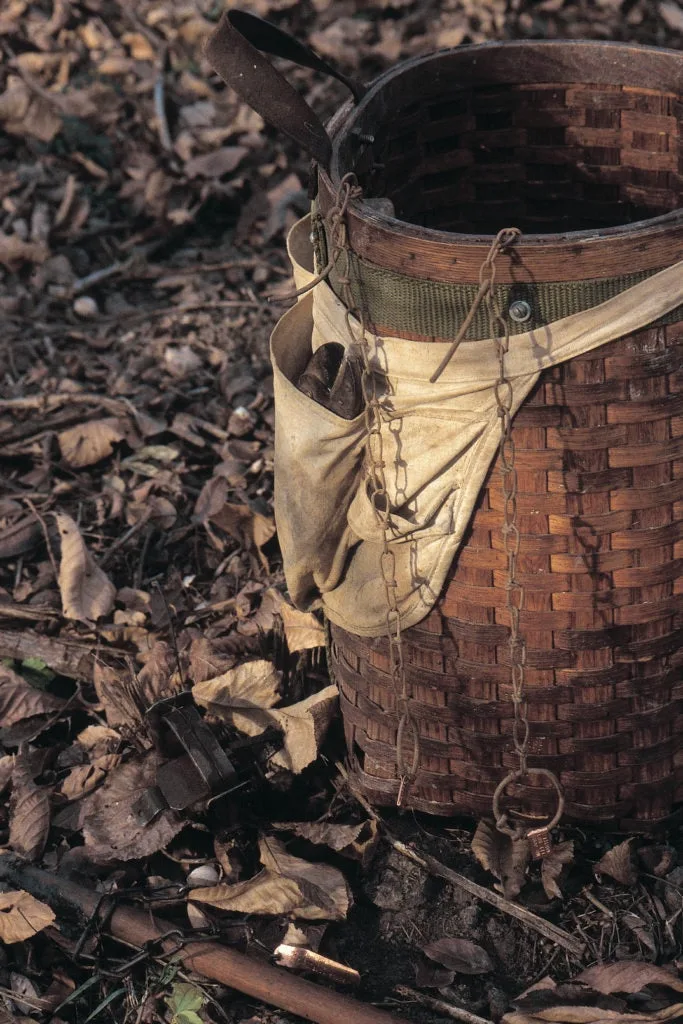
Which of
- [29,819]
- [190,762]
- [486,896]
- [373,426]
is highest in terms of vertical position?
[373,426]

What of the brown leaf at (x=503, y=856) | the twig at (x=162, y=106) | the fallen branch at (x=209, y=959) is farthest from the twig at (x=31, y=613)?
the twig at (x=162, y=106)

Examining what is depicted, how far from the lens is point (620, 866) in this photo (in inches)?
92.5

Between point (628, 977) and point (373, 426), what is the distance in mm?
996

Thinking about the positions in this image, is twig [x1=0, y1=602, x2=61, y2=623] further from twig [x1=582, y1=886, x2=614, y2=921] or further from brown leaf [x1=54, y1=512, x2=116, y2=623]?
twig [x1=582, y1=886, x2=614, y2=921]

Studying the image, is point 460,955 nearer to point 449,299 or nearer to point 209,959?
point 209,959

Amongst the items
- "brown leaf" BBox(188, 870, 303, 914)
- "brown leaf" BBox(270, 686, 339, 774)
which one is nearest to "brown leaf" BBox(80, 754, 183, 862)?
"brown leaf" BBox(188, 870, 303, 914)

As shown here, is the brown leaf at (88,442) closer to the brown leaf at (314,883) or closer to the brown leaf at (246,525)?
the brown leaf at (246,525)

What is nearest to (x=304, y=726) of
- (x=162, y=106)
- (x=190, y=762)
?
(x=190, y=762)

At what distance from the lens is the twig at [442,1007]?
84.4 inches

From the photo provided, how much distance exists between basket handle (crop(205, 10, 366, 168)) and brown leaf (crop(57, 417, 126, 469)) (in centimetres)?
137

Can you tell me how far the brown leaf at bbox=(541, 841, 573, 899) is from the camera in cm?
233

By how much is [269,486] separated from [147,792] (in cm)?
97

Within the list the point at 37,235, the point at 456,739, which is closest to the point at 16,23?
the point at 37,235

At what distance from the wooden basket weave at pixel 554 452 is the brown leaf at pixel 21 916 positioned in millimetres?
645
